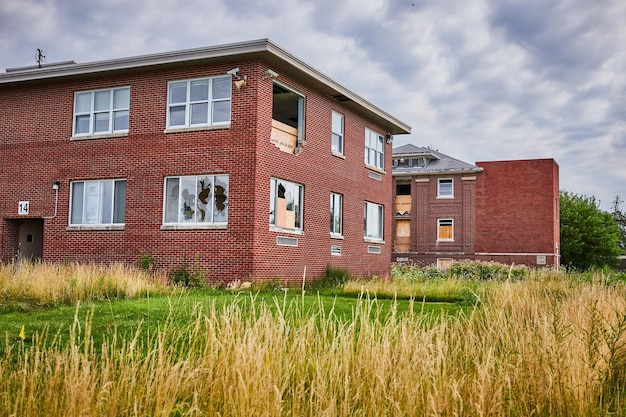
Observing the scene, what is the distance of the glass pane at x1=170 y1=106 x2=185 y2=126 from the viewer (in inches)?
878

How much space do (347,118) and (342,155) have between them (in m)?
1.77

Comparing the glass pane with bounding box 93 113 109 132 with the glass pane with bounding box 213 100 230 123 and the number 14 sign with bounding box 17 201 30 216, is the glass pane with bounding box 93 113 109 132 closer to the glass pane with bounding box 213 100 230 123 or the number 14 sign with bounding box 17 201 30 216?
the number 14 sign with bounding box 17 201 30 216

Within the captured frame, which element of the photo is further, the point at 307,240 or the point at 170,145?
the point at 307,240

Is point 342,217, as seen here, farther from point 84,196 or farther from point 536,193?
point 536,193

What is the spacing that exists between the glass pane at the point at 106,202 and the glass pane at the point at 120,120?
197 centimetres

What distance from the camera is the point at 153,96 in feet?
74.3

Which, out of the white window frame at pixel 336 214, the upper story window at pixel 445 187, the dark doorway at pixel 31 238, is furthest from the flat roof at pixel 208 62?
the upper story window at pixel 445 187

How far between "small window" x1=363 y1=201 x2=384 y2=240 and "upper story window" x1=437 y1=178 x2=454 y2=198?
64.7 feet

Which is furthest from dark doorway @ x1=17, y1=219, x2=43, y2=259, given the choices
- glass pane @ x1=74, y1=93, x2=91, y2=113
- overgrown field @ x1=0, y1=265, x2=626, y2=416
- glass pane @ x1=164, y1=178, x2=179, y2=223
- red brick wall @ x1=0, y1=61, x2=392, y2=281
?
overgrown field @ x1=0, y1=265, x2=626, y2=416

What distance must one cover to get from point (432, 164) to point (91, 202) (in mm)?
31854

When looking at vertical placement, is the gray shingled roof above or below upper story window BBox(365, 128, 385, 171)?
above

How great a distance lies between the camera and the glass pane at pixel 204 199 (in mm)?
21422

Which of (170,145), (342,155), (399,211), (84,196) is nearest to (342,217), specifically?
(342,155)

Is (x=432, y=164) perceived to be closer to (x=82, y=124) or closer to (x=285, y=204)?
(x=285, y=204)
